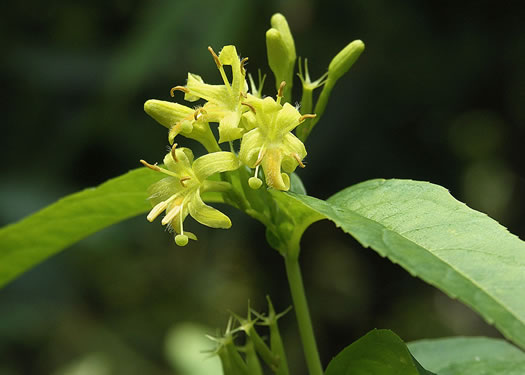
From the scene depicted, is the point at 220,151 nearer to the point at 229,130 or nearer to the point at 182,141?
the point at 229,130

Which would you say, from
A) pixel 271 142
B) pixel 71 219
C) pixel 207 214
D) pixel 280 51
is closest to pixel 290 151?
pixel 271 142

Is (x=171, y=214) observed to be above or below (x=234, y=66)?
below

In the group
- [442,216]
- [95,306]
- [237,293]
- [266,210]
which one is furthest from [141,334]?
[442,216]

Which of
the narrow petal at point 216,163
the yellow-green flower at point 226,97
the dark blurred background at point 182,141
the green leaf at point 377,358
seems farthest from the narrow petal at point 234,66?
the dark blurred background at point 182,141

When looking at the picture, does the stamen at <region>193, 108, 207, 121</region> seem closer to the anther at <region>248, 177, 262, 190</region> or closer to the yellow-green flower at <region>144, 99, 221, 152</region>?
the yellow-green flower at <region>144, 99, 221, 152</region>

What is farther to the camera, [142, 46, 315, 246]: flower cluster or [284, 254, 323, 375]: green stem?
[284, 254, 323, 375]: green stem

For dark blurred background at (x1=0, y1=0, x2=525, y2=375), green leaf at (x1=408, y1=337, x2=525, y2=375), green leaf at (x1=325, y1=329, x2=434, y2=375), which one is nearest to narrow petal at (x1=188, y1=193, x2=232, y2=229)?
green leaf at (x1=325, y1=329, x2=434, y2=375)

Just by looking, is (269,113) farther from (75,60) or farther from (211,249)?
(75,60)
